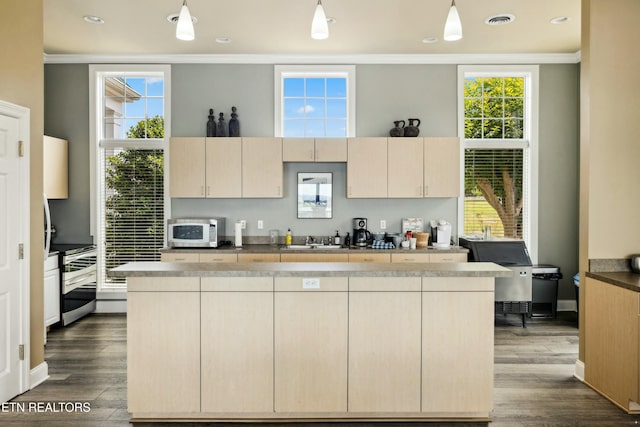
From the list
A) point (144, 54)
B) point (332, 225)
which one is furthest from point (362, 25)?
point (144, 54)

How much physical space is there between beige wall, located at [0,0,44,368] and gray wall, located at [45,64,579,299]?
208cm

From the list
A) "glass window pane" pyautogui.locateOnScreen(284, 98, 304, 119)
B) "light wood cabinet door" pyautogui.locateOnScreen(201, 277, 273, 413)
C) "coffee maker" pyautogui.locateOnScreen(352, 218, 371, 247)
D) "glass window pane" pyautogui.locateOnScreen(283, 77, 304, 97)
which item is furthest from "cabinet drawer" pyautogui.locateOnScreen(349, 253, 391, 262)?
"light wood cabinet door" pyautogui.locateOnScreen(201, 277, 273, 413)

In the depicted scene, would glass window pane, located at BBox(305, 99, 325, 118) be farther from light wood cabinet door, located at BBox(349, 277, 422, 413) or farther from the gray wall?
light wood cabinet door, located at BBox(349, 277, 422, 413)

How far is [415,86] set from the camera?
18.0 ft

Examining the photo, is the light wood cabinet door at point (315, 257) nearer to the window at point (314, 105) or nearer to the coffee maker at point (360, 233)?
the coffee maker at point (360, 233)

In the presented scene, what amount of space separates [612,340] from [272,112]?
13.5ft

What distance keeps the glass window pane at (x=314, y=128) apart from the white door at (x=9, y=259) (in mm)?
3125

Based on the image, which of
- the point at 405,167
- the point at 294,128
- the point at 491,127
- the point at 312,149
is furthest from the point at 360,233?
the point at 491,127

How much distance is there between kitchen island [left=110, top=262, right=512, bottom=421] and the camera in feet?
8.77

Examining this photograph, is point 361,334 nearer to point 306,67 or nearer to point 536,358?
point 536,358

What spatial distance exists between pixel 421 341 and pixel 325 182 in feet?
9.97

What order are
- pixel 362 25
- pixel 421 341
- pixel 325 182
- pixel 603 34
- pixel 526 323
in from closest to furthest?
pixel 421 341 < pixel 603 34 < pixel 362 25 < pixel 526 323 < pixel 325 182

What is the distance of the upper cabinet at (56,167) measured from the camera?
5004 millimetres

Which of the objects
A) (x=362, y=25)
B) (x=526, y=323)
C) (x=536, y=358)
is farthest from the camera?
(x=526, y=323)
